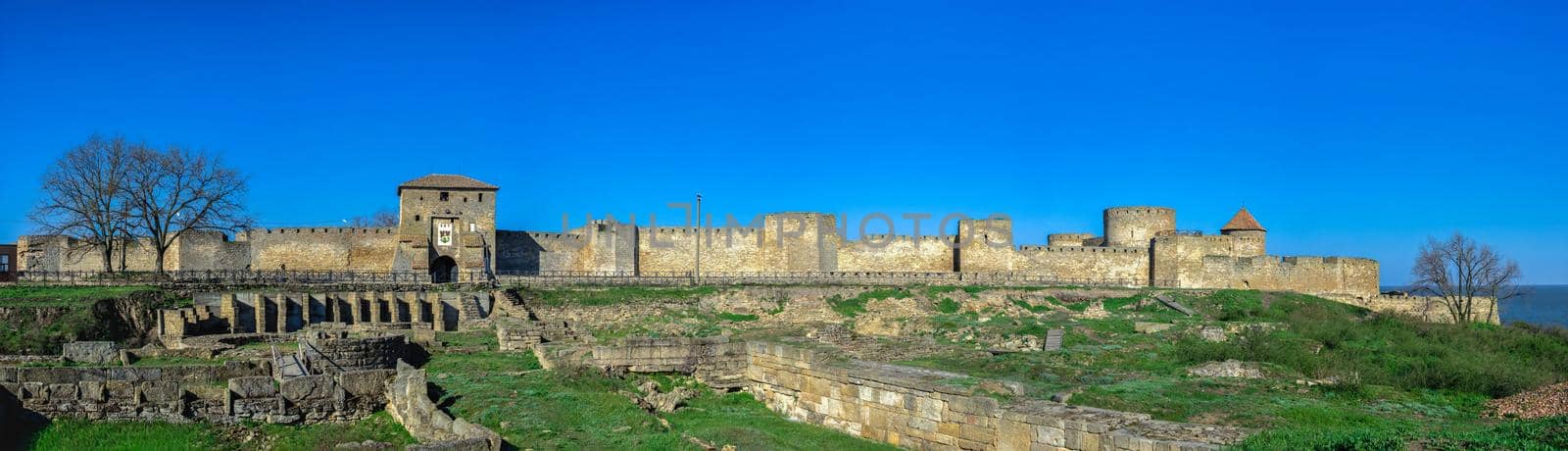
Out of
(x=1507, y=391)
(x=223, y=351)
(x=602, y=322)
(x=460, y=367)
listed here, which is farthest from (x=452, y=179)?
(x=1507, y=391)

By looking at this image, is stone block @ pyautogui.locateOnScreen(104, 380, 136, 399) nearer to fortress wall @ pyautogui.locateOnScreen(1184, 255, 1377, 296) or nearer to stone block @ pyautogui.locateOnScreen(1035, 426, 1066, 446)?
stone block @ pyautogui.locateOnScreen(1035, 426, 1066, 446)

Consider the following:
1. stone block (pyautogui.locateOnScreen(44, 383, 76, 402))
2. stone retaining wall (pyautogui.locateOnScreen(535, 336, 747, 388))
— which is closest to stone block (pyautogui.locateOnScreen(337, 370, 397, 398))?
stone block (pyautogui.locateOnScreen(44, 383, 76, 402))

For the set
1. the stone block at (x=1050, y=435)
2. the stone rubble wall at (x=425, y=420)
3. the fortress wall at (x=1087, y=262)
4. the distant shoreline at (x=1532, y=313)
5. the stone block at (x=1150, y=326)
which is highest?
the fortress wall at (x=1087, y=262)

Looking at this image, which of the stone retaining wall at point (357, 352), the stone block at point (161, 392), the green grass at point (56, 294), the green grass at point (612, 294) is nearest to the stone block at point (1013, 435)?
the stone block at point (161, 392)

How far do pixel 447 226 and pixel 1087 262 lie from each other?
30056 millimetres

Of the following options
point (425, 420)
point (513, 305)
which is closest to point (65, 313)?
point (513, 305)

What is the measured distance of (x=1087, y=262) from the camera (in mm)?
51562

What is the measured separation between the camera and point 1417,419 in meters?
13.4

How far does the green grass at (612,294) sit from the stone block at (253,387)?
21.6 metres

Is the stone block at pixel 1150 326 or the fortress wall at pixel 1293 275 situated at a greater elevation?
the fortress wall at pixel 1293 275

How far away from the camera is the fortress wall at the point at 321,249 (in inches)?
1629

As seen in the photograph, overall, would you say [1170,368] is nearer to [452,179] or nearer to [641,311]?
[641,311]

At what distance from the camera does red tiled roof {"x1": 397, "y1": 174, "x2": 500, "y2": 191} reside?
41312mm

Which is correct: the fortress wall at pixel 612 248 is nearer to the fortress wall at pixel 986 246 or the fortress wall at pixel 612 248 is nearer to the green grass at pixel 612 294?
the green grass at pixel 612 294
